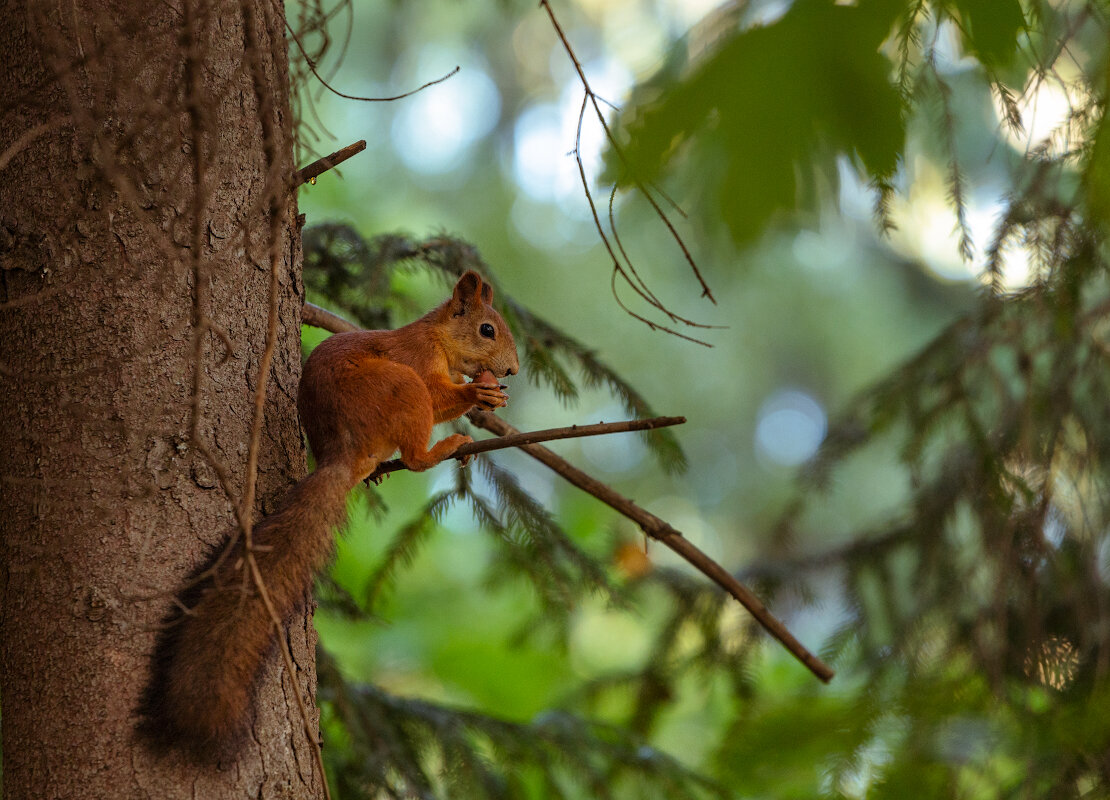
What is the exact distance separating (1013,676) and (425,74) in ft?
19.4

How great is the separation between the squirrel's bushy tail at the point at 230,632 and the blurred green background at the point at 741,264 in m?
0.31

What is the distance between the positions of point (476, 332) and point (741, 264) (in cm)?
117

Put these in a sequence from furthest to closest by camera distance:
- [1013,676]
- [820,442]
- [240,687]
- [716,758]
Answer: [820,442] → [1013,676] → [240,687] → [716,758]

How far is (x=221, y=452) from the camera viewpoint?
1118 mm

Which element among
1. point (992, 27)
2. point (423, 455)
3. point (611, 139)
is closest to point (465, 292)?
point (423, 455)

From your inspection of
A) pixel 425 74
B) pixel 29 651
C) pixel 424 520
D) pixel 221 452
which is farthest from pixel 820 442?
pixel 425 74

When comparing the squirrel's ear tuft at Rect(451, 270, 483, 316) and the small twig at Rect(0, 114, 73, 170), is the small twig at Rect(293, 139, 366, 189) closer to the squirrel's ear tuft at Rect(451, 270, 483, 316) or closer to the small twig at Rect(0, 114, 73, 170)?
the small twig at Rect(0, 114, 73, 170)

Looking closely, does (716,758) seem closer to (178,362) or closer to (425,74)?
(178,362)

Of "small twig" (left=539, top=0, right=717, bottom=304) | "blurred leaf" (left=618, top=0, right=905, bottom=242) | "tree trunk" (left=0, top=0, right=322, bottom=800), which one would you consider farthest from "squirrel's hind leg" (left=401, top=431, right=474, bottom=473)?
"blurred leaf" (left=618, top=0, right=905, bottom=242)

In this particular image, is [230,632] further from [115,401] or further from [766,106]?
[766,106]

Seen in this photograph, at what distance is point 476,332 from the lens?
65.0 inches

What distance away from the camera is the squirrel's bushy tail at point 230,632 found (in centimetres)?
98

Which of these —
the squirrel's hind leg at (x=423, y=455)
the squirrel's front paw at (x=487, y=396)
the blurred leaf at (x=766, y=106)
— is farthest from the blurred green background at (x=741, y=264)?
the squirrel's front paw at (x=487, y=396)

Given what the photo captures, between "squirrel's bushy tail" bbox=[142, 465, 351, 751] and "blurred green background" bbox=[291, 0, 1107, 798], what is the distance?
31 centimetres
